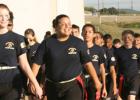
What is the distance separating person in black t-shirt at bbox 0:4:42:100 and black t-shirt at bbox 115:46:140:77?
4693mm

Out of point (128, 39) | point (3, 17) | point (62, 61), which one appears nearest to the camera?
point (3, 17)

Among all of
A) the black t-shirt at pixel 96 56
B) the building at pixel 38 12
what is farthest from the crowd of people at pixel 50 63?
the building at pixel 38 12

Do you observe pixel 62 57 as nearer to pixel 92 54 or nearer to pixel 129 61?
pixel 92 54

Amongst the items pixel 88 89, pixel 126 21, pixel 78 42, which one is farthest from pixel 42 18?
pixel 126 21

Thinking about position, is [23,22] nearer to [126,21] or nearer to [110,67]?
[110,67]

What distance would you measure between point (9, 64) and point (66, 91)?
113 centimetres

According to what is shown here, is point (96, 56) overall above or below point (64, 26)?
below

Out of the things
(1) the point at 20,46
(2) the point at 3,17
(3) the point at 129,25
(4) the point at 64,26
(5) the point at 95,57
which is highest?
(2) the point at 3,17

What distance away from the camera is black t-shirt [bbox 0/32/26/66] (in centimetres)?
763

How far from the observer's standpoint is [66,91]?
330 inches

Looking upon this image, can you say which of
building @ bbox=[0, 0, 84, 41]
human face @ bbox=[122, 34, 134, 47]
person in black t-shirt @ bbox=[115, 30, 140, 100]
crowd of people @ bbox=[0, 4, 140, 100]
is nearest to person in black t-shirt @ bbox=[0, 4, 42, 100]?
crowd of people @ bbox=[0, 4, 140, 100]

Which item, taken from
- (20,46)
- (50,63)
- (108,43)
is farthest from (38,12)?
(20,46)

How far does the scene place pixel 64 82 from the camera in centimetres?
840

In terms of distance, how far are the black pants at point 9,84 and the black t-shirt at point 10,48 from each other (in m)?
0.12
